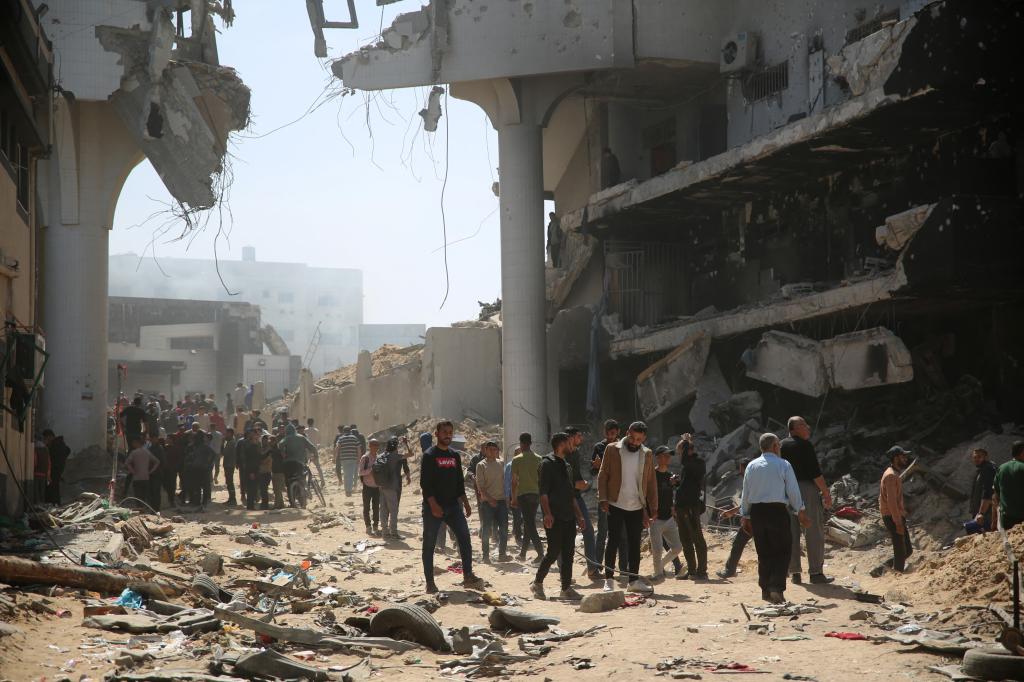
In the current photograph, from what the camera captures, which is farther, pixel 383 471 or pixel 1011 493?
pixel 383 471

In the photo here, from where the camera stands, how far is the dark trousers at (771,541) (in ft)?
33.8

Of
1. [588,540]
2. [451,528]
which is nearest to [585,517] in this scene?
[588,540]

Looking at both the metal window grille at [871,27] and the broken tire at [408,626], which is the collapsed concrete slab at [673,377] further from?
the broken tire at [408,626]

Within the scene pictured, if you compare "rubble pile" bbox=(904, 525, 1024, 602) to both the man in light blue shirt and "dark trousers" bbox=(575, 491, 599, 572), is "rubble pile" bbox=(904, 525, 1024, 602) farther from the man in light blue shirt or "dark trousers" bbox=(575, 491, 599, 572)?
"dark trousers" bbox=(575, 491, 599, 572)

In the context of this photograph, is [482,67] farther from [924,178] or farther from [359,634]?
[359,634]

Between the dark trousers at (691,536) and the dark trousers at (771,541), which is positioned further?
the dark trousers at (691,536)

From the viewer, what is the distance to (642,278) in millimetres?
27578

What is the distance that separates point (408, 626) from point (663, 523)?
14.2 feet

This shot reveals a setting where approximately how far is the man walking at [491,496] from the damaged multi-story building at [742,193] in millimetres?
6787

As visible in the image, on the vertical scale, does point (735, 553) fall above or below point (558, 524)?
below

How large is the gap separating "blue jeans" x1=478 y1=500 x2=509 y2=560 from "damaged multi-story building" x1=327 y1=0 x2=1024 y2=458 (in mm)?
6861

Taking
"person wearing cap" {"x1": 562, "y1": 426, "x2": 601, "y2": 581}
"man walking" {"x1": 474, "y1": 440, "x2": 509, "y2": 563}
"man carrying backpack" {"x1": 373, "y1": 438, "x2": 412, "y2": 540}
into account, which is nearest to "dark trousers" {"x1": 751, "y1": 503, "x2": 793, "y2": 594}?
"person wearing cap" {"x1": 562, "y1": 426, "x2": 601, "y2": 581}

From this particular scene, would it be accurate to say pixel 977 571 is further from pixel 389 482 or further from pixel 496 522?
pixel 389 482

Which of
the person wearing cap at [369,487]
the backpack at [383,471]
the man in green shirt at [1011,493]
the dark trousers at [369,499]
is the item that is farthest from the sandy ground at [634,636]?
the dark trousers at [369,499]
